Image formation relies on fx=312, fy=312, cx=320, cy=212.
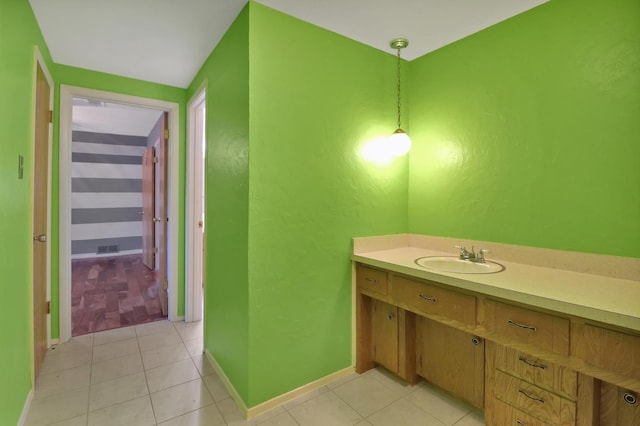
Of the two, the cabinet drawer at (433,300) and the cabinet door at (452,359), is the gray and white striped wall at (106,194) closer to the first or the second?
the cabinet drawer at (433,300)

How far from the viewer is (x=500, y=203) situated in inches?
76.9

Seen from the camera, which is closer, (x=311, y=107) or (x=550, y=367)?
(x=550, y=367)

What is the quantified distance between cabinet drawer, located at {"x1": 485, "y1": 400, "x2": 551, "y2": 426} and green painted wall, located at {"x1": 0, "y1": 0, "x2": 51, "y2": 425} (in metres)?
2.24

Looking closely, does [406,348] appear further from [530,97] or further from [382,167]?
[530,97]

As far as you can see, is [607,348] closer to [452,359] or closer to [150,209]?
[452,359]

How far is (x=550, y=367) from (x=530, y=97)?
4.66 ft

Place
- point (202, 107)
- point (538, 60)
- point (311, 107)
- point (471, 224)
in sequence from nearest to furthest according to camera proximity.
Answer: point (538, 60), point (311, 107), point (471, 224), point (202, 107)

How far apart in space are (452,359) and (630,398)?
748mm

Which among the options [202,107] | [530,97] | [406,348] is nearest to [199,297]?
[202,107]

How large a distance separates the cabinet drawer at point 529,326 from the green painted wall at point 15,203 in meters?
2.21

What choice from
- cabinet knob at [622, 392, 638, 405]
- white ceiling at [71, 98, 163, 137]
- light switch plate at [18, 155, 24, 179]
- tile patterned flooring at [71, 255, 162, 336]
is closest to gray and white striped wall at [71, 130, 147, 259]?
white ceiling at [71, 98, 163, 137]

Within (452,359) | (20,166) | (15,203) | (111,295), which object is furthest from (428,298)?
(111,295)

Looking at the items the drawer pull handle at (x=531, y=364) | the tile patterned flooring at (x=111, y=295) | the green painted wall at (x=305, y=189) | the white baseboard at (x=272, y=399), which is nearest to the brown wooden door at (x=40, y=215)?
the tile patterned flooring at (x=111, y=295)

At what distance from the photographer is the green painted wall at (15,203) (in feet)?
4.59
